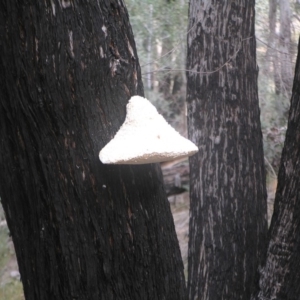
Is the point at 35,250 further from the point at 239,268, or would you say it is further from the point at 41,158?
the point at 239,268

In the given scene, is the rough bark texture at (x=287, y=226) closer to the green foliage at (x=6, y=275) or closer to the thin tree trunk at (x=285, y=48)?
the thin tree trunk at (x=285, y=48)

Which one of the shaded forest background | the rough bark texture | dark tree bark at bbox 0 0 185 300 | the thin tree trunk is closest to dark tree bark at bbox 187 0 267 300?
the rough bark texture

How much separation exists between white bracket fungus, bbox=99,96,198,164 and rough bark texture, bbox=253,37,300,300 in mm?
1155

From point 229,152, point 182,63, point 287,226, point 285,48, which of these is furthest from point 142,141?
point 182,63

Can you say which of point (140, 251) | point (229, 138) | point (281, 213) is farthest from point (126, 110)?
point (229, 138)

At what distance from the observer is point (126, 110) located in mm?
1669

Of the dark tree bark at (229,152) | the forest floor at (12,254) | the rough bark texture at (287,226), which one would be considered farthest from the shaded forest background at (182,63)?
the rough bark texture at (287,226)

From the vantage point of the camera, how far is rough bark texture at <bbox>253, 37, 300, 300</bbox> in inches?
101

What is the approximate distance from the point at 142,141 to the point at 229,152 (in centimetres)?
214

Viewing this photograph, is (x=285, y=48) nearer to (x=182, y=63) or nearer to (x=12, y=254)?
(x=182, y=63)

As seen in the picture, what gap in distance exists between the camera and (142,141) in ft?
5.07

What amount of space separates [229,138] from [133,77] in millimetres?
1994

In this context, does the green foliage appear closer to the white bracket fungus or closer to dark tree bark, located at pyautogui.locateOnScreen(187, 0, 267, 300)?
dark tree bark, located at pyautogui.locateOnScreen(187, 0, 267, 300)

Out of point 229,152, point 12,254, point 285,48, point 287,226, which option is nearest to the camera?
point 287,226
